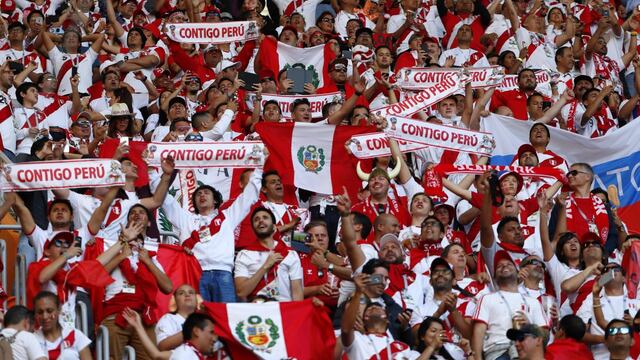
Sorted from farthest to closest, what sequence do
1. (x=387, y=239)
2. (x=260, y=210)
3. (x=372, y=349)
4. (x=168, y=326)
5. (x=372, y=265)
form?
(x=260, y=210) < (x=387, y=239) < (x=372, y=265) < (x=168, y=326) < (x=372, y=349)

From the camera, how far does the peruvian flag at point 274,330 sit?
1448 cm

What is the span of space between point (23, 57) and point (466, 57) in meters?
A: 4.76

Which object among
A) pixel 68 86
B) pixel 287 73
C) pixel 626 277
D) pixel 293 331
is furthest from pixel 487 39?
pixel 293 331

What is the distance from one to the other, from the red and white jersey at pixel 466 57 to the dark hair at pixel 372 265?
21.8 feet

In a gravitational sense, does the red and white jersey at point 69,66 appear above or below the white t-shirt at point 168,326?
above

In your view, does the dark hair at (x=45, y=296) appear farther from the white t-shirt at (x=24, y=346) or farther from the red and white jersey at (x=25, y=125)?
the red and white jersey at (x=25, y=125)

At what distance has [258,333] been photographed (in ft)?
47.8

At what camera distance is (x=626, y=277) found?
16.3 meters

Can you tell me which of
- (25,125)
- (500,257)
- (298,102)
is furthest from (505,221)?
(25,125)

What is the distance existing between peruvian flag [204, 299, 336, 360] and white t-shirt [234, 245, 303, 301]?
1.77ft

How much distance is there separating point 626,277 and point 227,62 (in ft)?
19.7

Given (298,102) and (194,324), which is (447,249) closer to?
(194,324)

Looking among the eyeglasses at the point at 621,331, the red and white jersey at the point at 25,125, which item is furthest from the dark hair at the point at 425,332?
the red and white jersey at the point at 25,125

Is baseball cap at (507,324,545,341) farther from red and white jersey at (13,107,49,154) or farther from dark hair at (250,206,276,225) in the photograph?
red and white jersey at (13,107,49,154)
